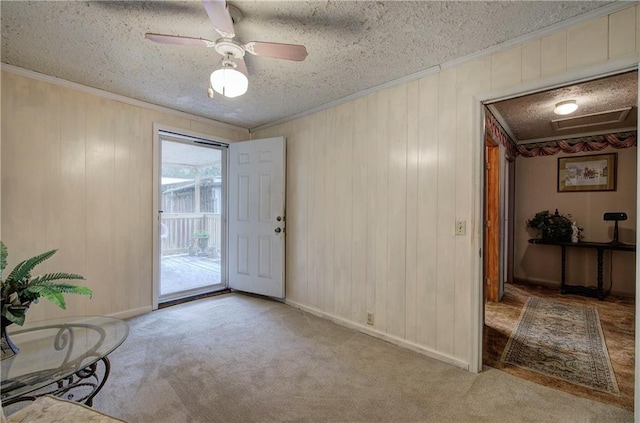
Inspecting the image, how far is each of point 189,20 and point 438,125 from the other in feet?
6.18

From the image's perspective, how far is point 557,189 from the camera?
459cm

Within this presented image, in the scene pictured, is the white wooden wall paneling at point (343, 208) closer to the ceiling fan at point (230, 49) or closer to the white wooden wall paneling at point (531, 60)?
the ceiling fan at point (230, 49)

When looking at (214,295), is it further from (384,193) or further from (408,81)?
(408,81)

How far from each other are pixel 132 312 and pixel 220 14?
3043 mm

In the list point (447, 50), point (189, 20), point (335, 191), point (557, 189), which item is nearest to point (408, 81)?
point (447, 50)

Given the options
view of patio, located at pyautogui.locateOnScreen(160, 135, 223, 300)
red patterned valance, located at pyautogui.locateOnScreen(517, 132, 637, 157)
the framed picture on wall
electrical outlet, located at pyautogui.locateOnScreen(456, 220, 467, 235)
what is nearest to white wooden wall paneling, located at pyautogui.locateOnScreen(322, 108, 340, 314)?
electrical outlet, located at pyautogui.locateOnScreen(456, 220, 467, 235)

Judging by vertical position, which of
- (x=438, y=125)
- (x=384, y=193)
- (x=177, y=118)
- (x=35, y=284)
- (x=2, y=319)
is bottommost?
(x=2, y=319)

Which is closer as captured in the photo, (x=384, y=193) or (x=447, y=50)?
(x=447, y=50)

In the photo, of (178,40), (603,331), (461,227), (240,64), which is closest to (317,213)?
(461,227)

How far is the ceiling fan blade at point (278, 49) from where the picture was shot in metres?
→ 1.66

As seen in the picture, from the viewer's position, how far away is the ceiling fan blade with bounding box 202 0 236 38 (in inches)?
52.9

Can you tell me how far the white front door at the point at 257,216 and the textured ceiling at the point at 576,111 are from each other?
250 cm

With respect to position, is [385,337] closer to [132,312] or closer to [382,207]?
[382,207]

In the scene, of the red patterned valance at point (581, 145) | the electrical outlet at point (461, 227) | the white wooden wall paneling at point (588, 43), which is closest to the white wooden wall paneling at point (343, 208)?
the electrical outlet at point (461, 227)
